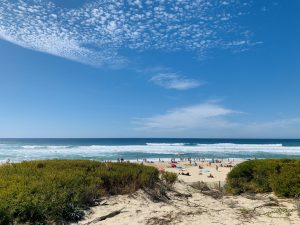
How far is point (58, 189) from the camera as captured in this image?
8664mm

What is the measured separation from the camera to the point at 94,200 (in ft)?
31.8

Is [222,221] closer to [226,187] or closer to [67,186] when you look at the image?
[67,186]

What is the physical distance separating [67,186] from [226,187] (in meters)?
7.61

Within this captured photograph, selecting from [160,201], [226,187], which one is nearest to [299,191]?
[226,187]

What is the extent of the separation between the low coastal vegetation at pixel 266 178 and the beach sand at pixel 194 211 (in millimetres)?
557

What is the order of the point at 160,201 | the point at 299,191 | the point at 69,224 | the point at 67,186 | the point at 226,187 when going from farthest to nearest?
the point at 226,187, the point at 299,191, the point at 160,201, the point at 67,186, the point at 69,224

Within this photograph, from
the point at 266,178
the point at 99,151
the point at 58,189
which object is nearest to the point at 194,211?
the point at 58,189

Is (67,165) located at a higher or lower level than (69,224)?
higher

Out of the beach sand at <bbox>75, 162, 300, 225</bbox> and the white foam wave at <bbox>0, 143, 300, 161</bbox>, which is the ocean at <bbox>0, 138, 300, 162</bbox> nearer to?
the white foam wave at <bbox>0, 143, 300, 161</bbox>

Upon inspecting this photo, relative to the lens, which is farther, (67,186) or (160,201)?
(160,201)

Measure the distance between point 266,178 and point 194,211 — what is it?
16.4 ft

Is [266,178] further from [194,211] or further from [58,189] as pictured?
[58,189]

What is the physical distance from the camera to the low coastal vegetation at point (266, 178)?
38.0 ft

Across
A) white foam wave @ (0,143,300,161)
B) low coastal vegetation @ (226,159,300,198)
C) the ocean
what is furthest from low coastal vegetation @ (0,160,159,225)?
white foam wave @ (0,143,300,161)
